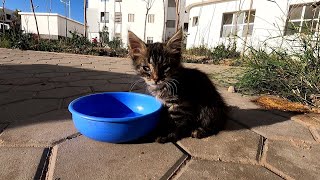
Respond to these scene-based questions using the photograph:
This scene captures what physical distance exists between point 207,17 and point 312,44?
1179 centimetres

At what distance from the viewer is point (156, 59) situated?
5.49ft

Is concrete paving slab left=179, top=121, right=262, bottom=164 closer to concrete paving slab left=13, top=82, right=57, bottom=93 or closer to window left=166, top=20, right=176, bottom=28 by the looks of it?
concrete paving slab left=13, top=82, right=57, bottom=93

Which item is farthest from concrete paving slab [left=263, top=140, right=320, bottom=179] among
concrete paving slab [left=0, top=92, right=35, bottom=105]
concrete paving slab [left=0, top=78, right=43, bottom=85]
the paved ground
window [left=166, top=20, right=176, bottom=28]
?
window [left=166, top=20, right=176, bottom=28]

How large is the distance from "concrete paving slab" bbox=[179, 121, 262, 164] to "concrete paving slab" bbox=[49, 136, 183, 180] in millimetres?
143

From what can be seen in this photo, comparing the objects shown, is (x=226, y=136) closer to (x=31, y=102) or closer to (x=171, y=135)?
(x=171, y=135)

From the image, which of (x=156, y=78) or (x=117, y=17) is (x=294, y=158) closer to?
(x=156, y=78)

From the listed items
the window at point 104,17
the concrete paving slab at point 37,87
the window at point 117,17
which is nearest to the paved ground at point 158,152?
the concrete paving slab at point 37,87

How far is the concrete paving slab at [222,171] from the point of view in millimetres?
1200

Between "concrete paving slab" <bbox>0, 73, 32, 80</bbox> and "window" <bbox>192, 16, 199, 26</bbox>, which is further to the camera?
"window" <bbox>192, 16, 199, 26</bbox>

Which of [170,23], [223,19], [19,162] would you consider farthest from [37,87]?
[170,23]

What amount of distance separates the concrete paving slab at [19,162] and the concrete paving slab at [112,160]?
0.12 meters

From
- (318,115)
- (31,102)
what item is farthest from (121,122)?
(318,115)

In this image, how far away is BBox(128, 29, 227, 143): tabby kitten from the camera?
5.36ft

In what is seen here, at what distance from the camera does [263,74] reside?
2.90 m
